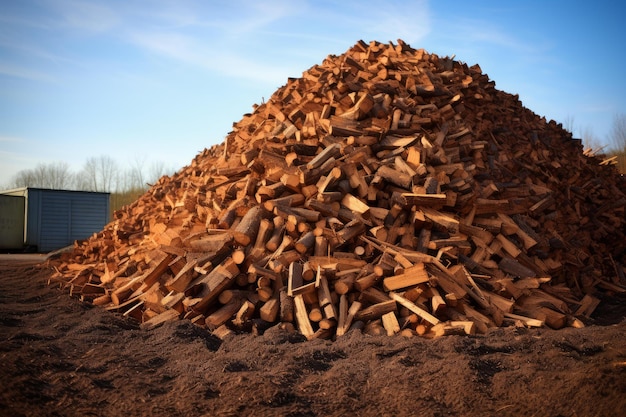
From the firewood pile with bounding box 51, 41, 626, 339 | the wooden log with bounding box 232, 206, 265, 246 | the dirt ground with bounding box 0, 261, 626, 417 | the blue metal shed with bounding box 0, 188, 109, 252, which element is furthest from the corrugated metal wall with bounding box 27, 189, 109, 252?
the wooden log with bounding box 232, 206, 265, 246

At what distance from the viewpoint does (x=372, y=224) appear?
617cm

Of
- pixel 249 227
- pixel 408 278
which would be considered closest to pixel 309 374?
pixel 408 278

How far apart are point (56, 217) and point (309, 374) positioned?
16.6 meters

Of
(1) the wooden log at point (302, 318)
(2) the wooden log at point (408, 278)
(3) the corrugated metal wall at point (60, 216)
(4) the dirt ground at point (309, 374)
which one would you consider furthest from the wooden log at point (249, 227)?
(3) the corrugated metal wall at point (60, 216)

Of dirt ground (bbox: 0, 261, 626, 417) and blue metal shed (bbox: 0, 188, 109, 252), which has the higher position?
blue metal shed (bbox: 0, 188, 109, 252)

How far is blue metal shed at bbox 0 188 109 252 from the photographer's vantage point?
707 inches

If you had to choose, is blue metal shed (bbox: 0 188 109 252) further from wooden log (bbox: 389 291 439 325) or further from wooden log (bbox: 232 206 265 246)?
wooden log (bbox: 389 291 439 325)

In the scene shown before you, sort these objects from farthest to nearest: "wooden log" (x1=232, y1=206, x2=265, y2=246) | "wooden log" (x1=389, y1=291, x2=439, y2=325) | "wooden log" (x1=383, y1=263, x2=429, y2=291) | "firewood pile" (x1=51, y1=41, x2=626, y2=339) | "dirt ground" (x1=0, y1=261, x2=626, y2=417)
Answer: "wooden log" (x1=232, y1=206, x2=265, y2=246) < "firewood pile" (x1=51, y1=41, x2=626, y2=339) < "wooden log" (x1=383, y1=263, x2=429, y2=291) < "wooden log" (x1=389, y1=291, x2=439, y2=325) < "dirt ground" (x1=0, y1=261, x2=626, y2=417)

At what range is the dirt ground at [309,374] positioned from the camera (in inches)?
141

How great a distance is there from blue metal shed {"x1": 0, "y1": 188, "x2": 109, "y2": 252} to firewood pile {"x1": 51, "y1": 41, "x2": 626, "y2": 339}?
928cm

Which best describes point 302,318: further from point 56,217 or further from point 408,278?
point 56,217

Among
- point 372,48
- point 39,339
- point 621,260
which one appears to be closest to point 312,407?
point 39,339

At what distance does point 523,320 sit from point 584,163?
6362 millimetres

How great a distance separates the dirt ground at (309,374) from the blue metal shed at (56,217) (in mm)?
13988
